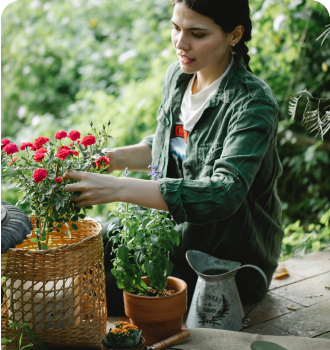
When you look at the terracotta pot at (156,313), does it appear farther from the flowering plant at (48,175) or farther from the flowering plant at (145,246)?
the flowering plant at (48,175)

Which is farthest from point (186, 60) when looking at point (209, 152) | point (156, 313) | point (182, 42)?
point (156, 313)

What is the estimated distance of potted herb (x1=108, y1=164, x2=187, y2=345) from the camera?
1.68 meters

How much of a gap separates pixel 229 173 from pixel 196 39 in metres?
0.56

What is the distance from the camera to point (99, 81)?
5.01 meters

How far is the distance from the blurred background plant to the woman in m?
1.10

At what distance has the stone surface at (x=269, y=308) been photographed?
202 cm

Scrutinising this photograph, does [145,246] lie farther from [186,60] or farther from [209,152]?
[186,60]

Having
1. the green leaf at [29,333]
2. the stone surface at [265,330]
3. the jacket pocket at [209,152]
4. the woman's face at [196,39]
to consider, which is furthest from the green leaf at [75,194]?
the stone surface at [265,330]

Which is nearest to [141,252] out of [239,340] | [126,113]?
[239,340]

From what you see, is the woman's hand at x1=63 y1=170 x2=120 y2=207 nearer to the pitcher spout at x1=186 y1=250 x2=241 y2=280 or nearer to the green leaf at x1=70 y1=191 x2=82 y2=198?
the green leaf at x1=70 y1=191 x2=82 y2=198

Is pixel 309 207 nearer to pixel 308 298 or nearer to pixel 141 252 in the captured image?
pixel 308 298

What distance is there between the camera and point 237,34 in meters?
1.85

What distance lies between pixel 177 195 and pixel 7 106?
4.25 metres

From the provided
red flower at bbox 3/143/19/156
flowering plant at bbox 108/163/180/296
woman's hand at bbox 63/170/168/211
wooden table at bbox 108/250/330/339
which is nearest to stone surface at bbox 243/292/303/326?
wooden table at bbox 108/250/330/339
